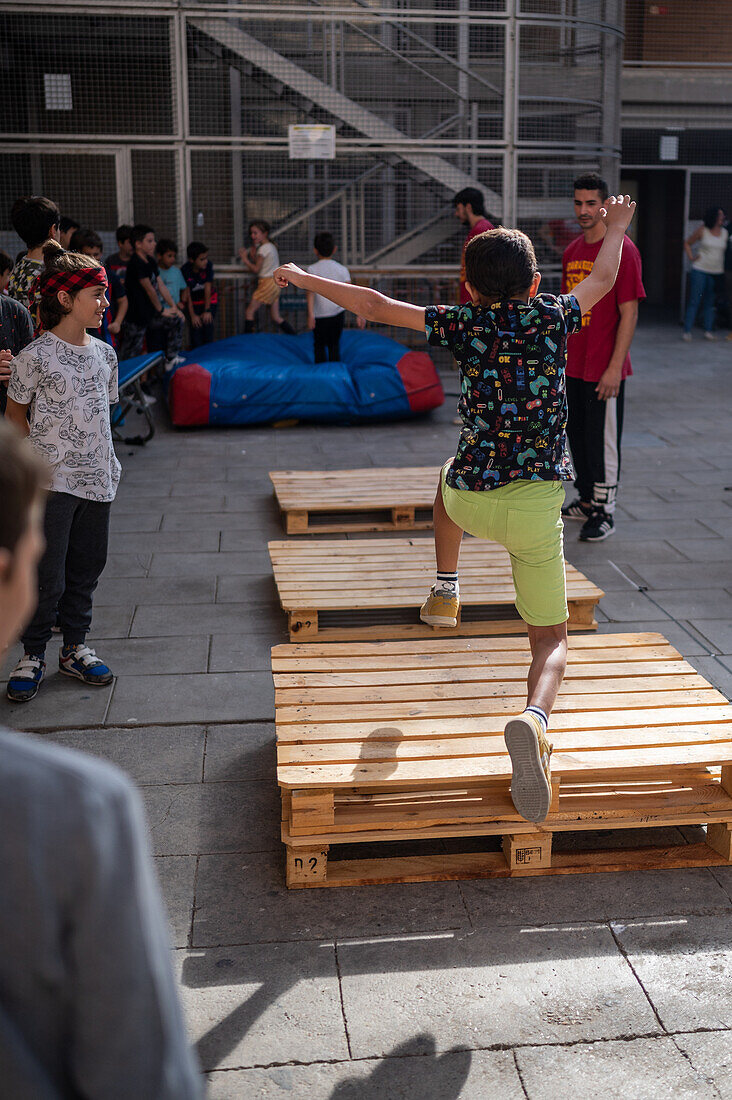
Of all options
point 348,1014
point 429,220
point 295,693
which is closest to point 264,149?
point 429,220

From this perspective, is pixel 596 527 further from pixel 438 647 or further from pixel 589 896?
pixel 589 896

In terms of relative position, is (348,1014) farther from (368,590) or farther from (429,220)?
(429,220)

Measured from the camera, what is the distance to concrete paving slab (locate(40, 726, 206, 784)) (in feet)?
13.0

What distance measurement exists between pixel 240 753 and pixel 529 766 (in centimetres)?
139

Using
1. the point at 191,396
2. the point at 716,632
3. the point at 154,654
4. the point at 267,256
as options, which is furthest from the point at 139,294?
the point at 716,632

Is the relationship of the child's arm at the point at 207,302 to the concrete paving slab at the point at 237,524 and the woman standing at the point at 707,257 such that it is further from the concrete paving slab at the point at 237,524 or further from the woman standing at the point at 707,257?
the woman standing at the point at 707,257

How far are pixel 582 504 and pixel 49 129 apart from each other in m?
9.89

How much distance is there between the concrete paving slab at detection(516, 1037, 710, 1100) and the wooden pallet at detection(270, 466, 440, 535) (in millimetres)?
4604

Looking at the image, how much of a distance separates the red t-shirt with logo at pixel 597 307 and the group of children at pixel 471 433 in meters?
2.14

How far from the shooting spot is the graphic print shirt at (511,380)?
340cm

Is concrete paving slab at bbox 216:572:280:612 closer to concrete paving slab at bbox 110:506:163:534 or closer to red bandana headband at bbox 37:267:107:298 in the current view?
concrete paving slab at bbox 110:506:163:534

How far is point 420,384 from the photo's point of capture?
429 inches

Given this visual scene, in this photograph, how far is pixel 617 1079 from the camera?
99.1 inches

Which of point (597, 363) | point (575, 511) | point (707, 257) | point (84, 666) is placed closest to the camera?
point (84, 666)
